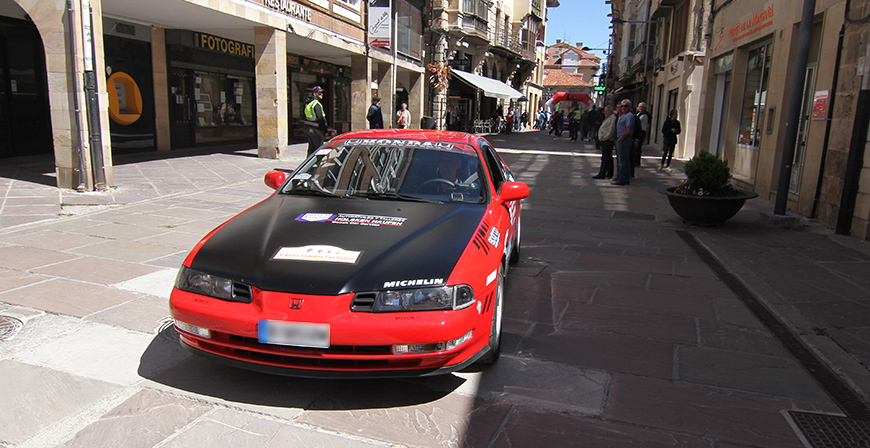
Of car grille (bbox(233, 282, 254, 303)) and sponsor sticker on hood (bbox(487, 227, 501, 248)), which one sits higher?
sponsor sticker on hood (bbox(487, 227, 501, 248))

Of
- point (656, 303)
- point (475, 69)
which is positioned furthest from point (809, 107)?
point (475, 69)

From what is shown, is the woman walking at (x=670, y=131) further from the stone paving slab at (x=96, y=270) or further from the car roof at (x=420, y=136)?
the stone paving slab at (x=96, y=270)

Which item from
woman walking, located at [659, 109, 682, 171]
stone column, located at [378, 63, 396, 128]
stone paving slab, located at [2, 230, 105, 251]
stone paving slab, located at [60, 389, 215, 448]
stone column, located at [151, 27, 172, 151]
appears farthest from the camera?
stone column, located at [378, 63, 396, 128]

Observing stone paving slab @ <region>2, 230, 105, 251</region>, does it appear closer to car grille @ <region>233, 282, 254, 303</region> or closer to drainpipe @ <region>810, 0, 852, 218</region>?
car grille @ <region>233, 282, 254, 303</region>

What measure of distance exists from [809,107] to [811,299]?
19.2 ft

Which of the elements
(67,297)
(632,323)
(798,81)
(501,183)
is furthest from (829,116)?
(67,297)

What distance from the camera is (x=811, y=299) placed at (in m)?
5.14

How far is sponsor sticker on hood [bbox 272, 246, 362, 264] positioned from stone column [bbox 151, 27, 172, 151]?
14521 mm

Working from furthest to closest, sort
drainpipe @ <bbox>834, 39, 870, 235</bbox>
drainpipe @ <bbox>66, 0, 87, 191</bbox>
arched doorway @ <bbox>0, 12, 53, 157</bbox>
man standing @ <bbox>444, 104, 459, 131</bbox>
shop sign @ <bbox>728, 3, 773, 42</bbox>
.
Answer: man standing @ <bbox>444, 104, 459, 131</bbox> < arched doorway @ <bbox>0, 12, 53, 157</bbox> < shop sign @ <bbox>728, 3, 773, 42</bbox> < drainpipe @ <bbox>66, 0, 87, 191</bbox> < drainpipe @ <bbox>834, 39, 870, 235</bbox>

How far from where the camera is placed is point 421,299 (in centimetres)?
292

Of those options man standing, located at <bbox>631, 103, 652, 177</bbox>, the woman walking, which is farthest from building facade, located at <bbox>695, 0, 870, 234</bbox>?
man standing, located at <bbox>631, 103, 652, 177</bbox>

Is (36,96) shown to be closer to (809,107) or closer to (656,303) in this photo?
(656,303)

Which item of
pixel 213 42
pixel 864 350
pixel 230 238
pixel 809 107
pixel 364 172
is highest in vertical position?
pixel 213 42

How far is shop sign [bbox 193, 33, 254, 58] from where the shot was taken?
55.1 ft
